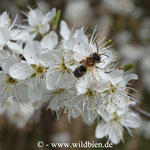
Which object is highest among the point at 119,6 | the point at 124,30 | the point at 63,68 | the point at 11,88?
the point at 119,6

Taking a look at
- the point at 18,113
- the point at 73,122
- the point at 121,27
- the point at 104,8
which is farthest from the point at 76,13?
the point at 18,113

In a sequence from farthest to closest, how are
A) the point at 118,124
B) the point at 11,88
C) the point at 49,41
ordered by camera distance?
the point at 118,124, the point at 49,41, the point at 11,88

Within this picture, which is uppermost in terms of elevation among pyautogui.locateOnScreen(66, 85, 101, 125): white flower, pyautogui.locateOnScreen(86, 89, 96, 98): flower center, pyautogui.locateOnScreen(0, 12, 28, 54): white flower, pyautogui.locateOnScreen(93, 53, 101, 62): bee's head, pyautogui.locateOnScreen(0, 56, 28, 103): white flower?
pyautogui.locateOnScreen(0, 12, 28, 54): white flower

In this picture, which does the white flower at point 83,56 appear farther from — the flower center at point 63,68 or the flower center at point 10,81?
the flower center at point 10,81

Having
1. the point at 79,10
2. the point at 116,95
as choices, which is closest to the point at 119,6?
the point at 79,10

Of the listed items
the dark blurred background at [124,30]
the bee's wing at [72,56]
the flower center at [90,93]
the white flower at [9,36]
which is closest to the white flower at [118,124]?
the flower center at [90,93]

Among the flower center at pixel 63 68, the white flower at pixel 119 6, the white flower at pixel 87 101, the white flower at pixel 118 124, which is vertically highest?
the white flower at pixel 119 6

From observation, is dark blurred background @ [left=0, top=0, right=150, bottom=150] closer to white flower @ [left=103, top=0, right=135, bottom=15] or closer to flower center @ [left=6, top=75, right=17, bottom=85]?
white flower @ [left=103, top=0, right=135, bottom=15]

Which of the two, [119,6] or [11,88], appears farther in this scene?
[119,6]

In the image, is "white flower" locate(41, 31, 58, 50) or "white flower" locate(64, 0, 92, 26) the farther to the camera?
"white flower" locate(64, 0, 92, 26)

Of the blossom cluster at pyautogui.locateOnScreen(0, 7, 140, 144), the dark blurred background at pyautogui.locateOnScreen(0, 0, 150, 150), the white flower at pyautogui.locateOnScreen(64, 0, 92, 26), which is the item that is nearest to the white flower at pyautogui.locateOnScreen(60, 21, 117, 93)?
the blossom cluster at pyautogui.locateOnScreen(0, 7, 140, 144)

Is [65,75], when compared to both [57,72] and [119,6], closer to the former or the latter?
[57,72]

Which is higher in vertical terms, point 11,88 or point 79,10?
point 79,10

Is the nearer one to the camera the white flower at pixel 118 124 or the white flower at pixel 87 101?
the white flower at pixel 87 101
